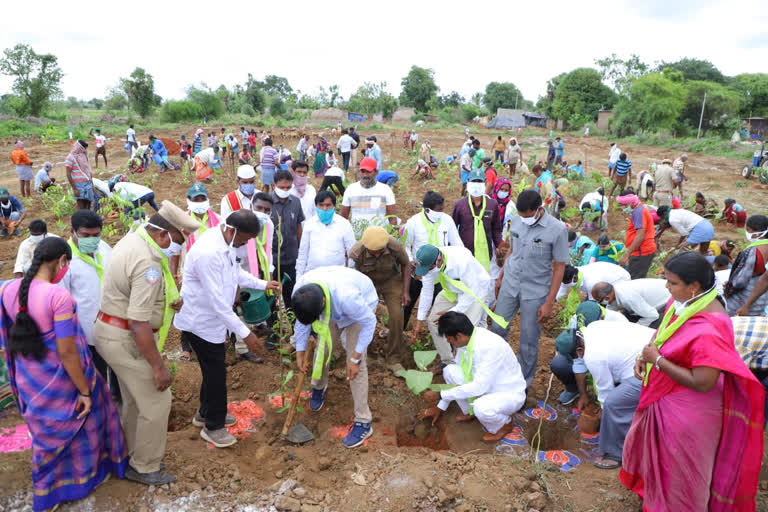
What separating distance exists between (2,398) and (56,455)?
133 cm

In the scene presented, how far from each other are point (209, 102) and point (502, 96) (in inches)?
1507

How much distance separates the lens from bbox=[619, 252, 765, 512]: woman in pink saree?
7.55ft

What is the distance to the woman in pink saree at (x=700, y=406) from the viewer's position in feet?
7.55

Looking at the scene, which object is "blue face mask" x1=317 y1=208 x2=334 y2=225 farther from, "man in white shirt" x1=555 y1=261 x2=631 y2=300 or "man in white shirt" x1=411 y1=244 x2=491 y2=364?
"man in white shirt" x1=555 y1=261 x2=631 y2=300

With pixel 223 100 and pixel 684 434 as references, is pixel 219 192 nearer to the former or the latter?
pixel 684 434

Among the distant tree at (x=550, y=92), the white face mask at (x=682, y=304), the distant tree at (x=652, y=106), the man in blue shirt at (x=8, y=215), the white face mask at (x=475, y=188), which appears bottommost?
the man in blue shirt at (x=8, y=215)

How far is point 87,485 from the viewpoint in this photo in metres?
2.71

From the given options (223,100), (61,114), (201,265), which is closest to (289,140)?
(61,114)

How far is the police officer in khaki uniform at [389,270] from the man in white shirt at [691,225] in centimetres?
416

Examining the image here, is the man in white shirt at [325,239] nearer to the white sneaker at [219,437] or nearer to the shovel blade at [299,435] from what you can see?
the shovel blade at [299,435]

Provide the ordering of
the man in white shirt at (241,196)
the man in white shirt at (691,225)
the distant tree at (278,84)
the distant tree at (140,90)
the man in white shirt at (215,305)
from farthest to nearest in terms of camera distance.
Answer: the distant tree at (278,84)
the distant tree at (140,90)
the man in white shirt at (691,225)
the man in white shirt at (241,196)
the man in white shirt at (215,305)

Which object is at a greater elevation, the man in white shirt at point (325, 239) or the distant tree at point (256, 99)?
the distant tree at point (256, 99)

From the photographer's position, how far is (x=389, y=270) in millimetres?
4367

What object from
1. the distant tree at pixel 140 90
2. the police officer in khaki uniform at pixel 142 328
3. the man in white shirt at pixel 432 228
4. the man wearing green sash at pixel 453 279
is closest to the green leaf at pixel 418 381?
the man wearing green sash at pixel 453 279
